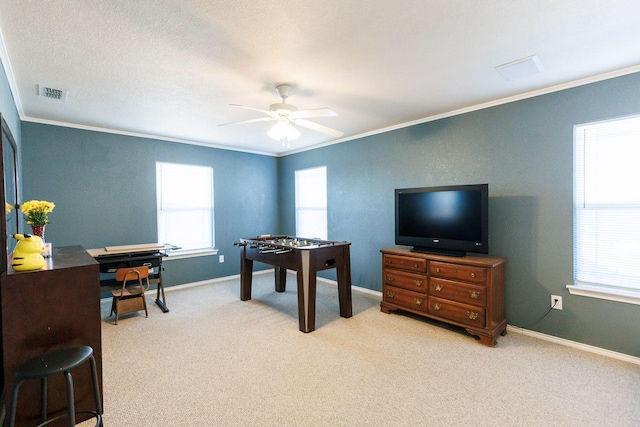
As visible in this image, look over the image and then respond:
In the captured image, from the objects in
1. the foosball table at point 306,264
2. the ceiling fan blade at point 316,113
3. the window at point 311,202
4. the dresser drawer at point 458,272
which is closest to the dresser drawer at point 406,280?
the dresser drawer at point 458,272

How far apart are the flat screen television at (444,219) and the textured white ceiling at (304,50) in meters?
1.01

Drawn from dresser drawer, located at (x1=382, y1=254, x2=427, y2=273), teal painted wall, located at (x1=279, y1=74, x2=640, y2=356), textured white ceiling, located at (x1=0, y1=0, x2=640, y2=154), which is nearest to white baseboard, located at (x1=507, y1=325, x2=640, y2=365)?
teal painted wall, located at (x1=279, y1=74, x2=640, y2=356)

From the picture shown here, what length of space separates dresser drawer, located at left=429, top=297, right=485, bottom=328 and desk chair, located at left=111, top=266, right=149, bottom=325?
338 cm

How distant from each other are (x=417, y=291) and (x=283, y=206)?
3.52 meters

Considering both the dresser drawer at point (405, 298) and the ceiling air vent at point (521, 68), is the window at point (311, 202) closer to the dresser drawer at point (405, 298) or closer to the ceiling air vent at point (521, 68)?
the dresser drawer at point (405, 298)

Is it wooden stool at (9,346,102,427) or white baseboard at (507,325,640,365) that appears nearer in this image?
wooden stool at (9,346,102,427)

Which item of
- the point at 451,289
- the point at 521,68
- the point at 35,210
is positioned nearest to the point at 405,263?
the point at 451,289

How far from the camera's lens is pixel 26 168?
3658mm

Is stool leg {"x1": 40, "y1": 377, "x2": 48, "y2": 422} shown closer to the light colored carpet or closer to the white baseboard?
the light colored carpet

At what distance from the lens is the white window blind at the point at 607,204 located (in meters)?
2.51

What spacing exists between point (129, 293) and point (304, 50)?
3297 millimetres

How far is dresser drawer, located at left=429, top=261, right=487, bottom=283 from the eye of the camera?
9.41ft

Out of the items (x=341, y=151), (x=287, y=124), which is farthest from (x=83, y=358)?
(x=341, y=151)

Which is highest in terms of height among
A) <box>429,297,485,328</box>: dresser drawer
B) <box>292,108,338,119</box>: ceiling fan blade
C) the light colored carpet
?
<box>292,108,338,119</box>: ceiling fan blade
